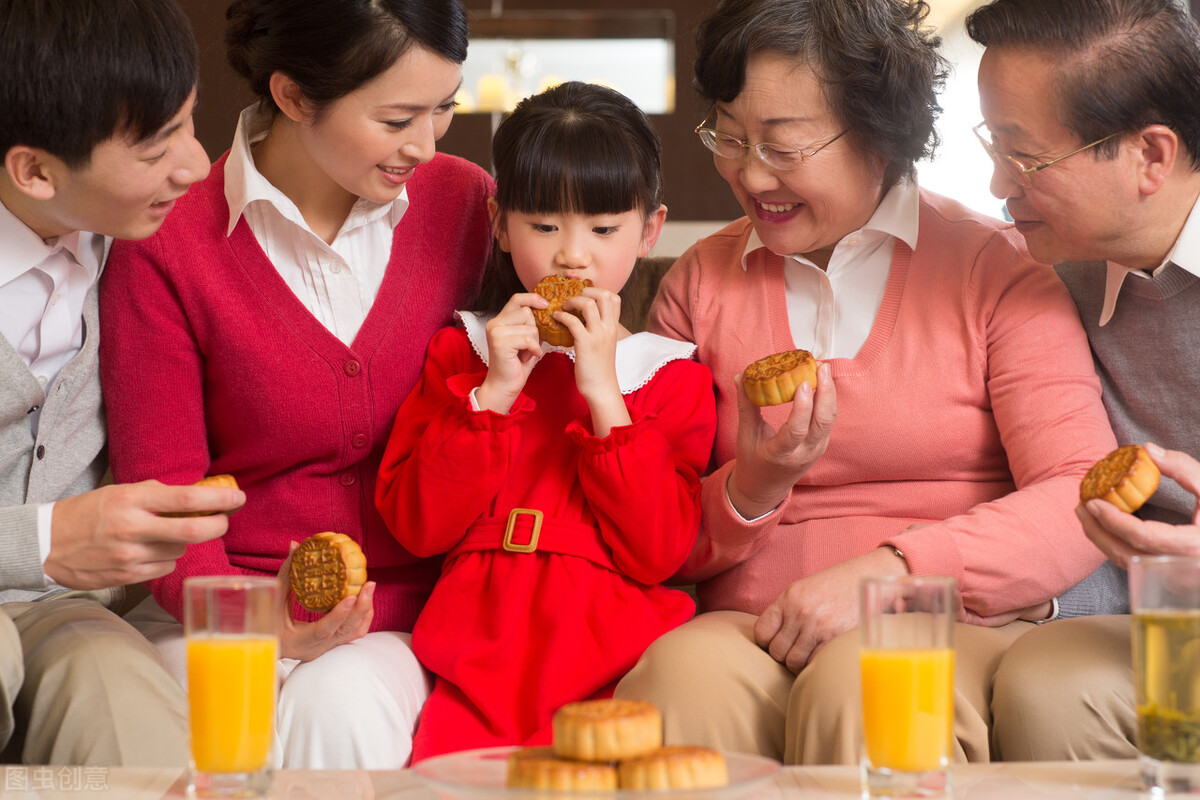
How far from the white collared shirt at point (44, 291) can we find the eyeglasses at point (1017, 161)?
A: 135 centimetres

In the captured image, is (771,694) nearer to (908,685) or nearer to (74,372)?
(908,685)

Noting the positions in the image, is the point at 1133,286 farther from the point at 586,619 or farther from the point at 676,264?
the point at 586,619

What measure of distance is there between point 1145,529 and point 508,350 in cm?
86

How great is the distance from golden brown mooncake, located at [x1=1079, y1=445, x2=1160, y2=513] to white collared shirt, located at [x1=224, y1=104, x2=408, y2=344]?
111cm

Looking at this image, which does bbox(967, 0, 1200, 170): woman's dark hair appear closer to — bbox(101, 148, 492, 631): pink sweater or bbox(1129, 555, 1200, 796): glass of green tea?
bbox(1129, 555, 1200, 796): glass of green tea

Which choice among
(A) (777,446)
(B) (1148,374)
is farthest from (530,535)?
(B) (1148,374)

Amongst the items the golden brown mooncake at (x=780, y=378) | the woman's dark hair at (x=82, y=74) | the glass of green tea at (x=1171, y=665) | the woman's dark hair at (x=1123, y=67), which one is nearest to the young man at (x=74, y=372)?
the woman's dark hair at (x=82, y=74)

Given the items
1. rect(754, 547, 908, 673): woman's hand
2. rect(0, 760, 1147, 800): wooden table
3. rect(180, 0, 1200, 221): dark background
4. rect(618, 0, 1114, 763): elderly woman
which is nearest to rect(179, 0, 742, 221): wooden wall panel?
rect(180, 0, 1200, 221): dark background

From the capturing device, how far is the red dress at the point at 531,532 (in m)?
1.62

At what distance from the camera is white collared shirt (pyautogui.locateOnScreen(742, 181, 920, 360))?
6.04 ft

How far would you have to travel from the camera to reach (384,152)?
1.72 m

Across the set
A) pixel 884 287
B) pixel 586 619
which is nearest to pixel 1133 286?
pixel 884 287

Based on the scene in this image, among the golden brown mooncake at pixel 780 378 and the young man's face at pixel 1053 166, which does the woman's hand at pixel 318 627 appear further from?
the young man's face at pixel 1053 166

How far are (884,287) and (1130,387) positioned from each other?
40cm
